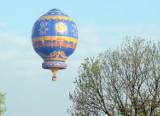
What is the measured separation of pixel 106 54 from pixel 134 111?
6.06 meters

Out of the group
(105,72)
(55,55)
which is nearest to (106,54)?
(105,72)

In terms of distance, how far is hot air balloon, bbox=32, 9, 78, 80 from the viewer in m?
77.0

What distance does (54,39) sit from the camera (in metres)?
77.0

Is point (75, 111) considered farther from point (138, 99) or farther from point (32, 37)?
point (32, 37)

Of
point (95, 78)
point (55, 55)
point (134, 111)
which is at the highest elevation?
point (55, 55)

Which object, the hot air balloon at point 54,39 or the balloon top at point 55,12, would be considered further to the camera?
the balloon top at point 55,12

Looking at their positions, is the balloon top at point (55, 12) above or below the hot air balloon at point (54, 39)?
above

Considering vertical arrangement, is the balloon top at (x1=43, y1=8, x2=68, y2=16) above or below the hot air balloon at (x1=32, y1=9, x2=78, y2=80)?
above

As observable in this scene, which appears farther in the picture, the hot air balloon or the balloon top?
the balloon top

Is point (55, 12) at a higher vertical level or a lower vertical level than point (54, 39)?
higher

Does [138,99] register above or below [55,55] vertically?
below

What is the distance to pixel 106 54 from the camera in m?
51.1

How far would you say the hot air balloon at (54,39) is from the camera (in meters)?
77.0

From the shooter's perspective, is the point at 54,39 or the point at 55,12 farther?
the point at 55,12
